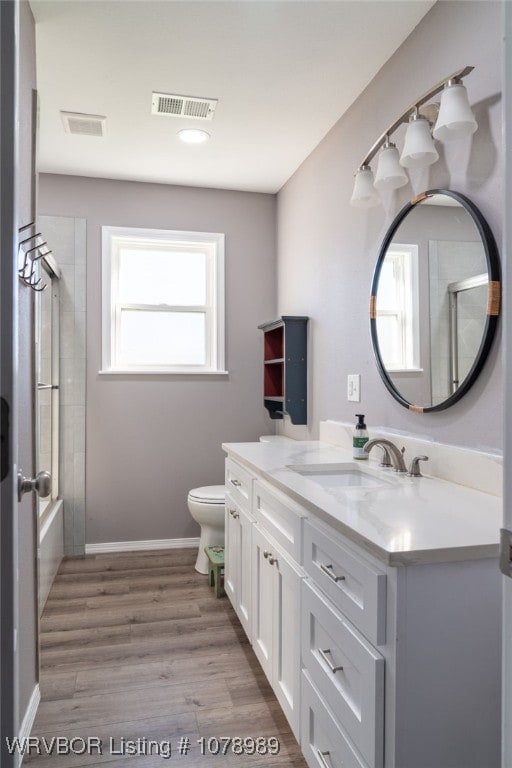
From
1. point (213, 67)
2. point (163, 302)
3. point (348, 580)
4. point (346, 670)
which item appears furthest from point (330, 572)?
point (163, 302)

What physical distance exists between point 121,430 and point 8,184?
2878 mm

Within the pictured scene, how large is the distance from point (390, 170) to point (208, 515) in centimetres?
204

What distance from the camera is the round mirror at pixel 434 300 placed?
5.15 feet

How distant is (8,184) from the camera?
77 centimetres

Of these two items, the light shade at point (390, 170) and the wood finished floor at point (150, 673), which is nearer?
the wood finished floor at point (150, 673)

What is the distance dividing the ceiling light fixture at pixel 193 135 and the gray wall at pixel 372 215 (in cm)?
64

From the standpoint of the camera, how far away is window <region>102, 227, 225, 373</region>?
3547 millimetres

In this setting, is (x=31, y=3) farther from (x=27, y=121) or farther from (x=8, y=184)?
(x=8, y=184)

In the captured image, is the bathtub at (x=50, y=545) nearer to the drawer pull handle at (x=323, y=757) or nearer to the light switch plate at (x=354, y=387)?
the drawer pull handle at (x=323, y=757)

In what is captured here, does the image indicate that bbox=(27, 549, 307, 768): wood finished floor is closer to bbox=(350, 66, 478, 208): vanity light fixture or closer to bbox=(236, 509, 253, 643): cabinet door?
bbox=(236, 509, 253, 643): cabinet door

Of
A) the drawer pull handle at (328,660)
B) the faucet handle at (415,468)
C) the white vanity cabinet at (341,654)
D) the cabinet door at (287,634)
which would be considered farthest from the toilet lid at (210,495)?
the drawer pull handle at (328,660)

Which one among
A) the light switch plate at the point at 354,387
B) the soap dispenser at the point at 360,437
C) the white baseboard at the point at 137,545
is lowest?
the white baseboard at the point at 137,545

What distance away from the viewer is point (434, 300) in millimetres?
1808

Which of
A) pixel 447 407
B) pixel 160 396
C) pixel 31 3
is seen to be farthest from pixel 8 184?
pixel 160 396
